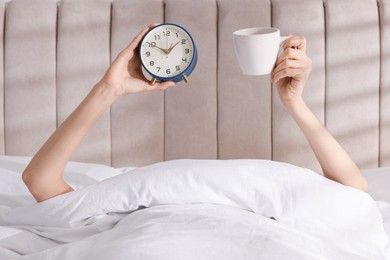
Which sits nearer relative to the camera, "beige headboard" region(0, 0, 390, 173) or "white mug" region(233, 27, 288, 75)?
"white mug" region(233, 27, 288, 75)

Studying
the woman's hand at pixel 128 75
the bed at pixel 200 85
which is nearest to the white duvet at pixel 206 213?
the woman's hand at pixel 128 75

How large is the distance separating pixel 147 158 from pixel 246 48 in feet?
2.98

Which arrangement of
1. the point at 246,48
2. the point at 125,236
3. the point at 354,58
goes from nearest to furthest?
1. the point at 125,236
2. the point at 246,48
3. the point at 354,58

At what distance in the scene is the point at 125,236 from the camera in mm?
1245

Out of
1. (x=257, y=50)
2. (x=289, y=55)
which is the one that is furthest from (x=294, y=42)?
(x=257, y=50)

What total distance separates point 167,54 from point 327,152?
45 centimetres

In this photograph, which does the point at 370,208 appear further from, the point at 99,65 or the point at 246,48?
the point at 99,65

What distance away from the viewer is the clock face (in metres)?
1.55

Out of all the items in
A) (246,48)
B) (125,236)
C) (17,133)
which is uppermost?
(246,48)

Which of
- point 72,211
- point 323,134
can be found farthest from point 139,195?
point 323,134

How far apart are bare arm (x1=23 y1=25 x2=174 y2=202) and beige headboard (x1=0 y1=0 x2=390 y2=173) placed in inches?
23.2

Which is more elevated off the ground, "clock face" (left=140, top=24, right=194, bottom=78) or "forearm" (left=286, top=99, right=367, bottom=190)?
"clock face" (left=140, top=24, right=194, bottom=78)

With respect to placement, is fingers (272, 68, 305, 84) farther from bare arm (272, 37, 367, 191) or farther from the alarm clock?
the alarm clock

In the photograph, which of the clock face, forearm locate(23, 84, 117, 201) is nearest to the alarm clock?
the clock face
